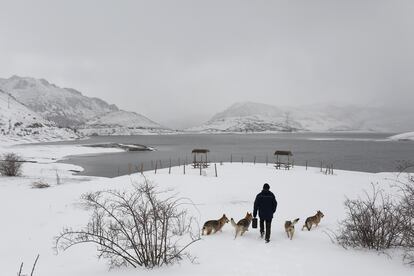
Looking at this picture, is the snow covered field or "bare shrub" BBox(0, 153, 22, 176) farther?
"bare shrub" BBox(0, 153, 22, 176)

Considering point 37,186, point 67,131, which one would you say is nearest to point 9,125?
point 67,131

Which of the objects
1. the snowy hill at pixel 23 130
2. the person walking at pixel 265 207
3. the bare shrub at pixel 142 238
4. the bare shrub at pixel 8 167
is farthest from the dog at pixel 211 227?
the snowy hill at pixel 23 130

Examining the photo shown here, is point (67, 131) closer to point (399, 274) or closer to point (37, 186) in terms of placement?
point (37, 186)

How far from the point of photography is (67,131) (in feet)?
509

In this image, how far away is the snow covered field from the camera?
7.32 meters

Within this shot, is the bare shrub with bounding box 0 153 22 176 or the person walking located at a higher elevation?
the person walking

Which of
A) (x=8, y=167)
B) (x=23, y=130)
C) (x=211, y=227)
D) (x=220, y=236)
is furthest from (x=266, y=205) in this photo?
Answer: (x=23, y=130)

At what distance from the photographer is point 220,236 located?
10195 mm

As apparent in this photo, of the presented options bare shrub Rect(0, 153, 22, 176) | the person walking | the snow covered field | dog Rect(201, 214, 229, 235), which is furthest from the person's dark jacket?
bare shrub Rect(0, 153, 22, 176)

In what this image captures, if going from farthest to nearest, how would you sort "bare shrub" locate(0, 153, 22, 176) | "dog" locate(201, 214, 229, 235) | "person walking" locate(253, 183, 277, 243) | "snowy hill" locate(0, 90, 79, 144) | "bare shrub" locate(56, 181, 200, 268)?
"snowy hill" locate(0, 90, 79, 144) < "bare shrub" locate(0, 153, 22, 176) < "dog" locate(201, 214, 229, 235) < "person walking" locate(253, 183, 277, 243) < "bare shrub" locate(56, 181, 200, 268)

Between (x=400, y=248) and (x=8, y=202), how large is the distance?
2100cm

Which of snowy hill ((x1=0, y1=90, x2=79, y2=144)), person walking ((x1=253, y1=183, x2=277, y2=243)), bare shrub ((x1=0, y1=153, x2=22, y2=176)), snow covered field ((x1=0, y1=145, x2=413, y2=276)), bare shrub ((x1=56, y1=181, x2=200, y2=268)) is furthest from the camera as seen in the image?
snowy hill ((x1=0, y1=90, x2=79, y2=144))

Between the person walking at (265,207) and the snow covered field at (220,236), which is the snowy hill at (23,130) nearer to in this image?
the snow covered field at (220,236)

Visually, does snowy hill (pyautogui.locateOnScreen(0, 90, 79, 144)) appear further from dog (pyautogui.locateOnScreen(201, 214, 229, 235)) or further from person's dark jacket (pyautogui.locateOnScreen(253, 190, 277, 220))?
person's dark jacket (pyautogui.locateOnScreen(253, 190, 277, 220))
